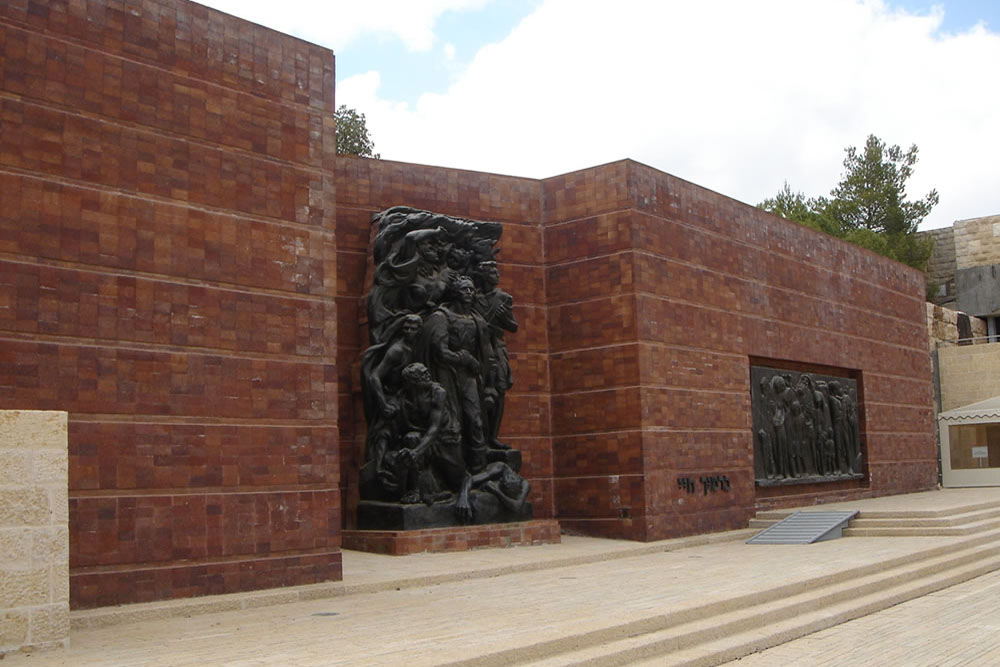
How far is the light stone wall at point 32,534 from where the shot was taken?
6.21 m

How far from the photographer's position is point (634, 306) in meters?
13.8

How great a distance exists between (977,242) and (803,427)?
2352 cm

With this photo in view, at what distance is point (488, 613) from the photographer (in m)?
7.73

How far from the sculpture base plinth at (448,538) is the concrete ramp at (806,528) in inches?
121

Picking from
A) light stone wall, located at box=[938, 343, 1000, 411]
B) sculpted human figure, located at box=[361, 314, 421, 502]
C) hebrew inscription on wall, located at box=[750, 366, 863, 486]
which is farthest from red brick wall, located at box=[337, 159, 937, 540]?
light stone wall, located at box=[938, 343, 1000, 411]

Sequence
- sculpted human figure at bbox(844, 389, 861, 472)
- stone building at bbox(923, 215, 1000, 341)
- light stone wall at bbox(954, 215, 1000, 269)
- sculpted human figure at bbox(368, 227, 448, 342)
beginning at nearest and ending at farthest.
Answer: sculpted human figure at bbox(368, 227, 448, 342), sculpted human figure at bbox(844, 389, 861, 472), stone building at bbox(923, 215, 1000, 341), light stone wall at bbox(954, 215, 1000, 269)

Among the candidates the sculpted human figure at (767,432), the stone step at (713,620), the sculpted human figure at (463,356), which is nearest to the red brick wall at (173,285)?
the sculpted human figure at (463,356)

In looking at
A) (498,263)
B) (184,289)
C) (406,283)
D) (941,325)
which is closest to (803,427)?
(498,263)

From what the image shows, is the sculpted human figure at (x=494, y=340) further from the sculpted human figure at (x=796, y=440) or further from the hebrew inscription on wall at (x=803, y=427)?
the sculpted human figure at (x=796, y=440)

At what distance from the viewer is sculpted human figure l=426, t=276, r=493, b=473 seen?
12.3 m

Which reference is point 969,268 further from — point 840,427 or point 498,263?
point 498,263

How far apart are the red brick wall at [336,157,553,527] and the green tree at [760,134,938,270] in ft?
93.5

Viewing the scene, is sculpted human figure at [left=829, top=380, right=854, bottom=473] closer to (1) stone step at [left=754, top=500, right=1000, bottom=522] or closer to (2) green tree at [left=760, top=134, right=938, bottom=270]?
(1) stone step at [left=754, top=500, right=1000, bottom=522]

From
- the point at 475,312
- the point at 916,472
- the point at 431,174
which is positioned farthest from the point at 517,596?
the point at 916,472
